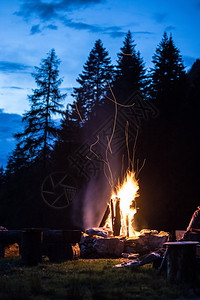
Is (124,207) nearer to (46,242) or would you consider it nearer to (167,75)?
(46,242)

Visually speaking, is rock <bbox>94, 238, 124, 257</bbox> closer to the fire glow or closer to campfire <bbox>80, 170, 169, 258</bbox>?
campfire <bbox>80, 170, 169, 258</bbox>

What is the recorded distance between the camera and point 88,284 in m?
7.09

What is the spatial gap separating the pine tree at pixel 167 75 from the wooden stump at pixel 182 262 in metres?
27.8

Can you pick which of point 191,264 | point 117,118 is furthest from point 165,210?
point 191,264

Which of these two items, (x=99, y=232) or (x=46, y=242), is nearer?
(x=46, y=242)

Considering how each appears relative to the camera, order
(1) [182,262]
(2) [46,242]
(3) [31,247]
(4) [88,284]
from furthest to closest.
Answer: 1. (2) [46,242]
2. (3) [31,247]
3. (1) [182,262]
4. (4) [88,284]

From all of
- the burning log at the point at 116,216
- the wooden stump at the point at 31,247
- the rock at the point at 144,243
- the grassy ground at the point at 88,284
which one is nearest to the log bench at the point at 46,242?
the wooden stump at the point at 31,247

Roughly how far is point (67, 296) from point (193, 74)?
2211 inches

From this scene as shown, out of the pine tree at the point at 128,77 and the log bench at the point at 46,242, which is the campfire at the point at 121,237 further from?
the pine tree at the point at 128,77

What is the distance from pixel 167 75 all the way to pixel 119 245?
27.8 meters

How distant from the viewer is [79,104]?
45344mm

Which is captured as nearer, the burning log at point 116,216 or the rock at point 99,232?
the rock at point 99,232

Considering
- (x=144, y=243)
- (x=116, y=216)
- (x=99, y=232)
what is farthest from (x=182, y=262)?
(x=116, y=216)

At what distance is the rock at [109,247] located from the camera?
11867mm
